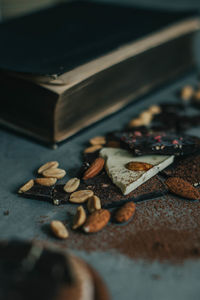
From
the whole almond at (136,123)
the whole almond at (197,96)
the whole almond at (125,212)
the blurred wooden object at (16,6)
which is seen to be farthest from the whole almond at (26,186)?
the blurred wooden object at (16,6)

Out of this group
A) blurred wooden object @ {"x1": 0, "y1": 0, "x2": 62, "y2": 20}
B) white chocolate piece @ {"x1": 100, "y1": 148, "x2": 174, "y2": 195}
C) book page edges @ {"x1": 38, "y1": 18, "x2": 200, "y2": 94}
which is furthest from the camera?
blurred wooden object @ {"x1": 0, "y1": 0, "x2": 62, "y2": 20}

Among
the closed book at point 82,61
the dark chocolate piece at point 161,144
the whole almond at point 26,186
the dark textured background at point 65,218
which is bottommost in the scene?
the dark textured background at point 65,218

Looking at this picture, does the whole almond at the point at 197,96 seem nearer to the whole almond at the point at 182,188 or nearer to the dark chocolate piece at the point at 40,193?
the whole almond at the point at 182,188

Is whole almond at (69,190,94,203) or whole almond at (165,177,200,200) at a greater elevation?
whole almond at (165,177,200,200)

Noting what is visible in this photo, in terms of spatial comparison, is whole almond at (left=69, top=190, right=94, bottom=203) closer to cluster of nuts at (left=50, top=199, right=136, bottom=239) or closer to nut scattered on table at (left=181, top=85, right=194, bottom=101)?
cluster of nuts at (left=50, top=199, right=136, bottom=239)

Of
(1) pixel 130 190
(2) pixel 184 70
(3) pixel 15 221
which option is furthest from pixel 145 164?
(2) pixel 184 70

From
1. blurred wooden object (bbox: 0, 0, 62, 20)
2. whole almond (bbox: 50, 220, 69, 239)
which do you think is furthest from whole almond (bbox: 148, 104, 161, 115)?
blurred wooden object (bbox: 0, 0, 62, 20)

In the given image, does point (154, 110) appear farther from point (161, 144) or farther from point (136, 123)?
point (161, 144)
